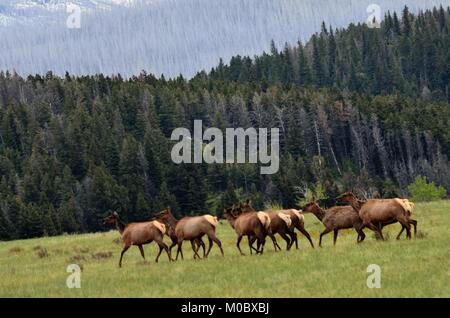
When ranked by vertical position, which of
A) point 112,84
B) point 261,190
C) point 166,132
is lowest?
point 261,190

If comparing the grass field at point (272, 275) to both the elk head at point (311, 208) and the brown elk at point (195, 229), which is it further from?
the elk head at point (311, 208)

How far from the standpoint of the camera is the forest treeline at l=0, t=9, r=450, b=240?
368 ft

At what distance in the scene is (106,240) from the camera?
3788 cm

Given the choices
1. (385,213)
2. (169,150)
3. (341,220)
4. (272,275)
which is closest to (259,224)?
(341,220)

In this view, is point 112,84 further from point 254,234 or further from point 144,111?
point 254,234

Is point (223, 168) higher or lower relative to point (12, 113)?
lower

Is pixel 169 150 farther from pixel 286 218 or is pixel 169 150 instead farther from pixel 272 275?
pixel 272 275

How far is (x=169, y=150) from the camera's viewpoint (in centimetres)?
13562

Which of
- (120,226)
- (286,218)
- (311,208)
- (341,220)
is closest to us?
(286,218)

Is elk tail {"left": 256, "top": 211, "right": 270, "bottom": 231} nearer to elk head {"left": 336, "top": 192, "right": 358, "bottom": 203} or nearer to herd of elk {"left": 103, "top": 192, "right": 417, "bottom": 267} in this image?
herd of elk {"left": 103, "top": 192, "right": 417, "bottom": 267}

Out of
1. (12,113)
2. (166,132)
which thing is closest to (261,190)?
(166,132)
